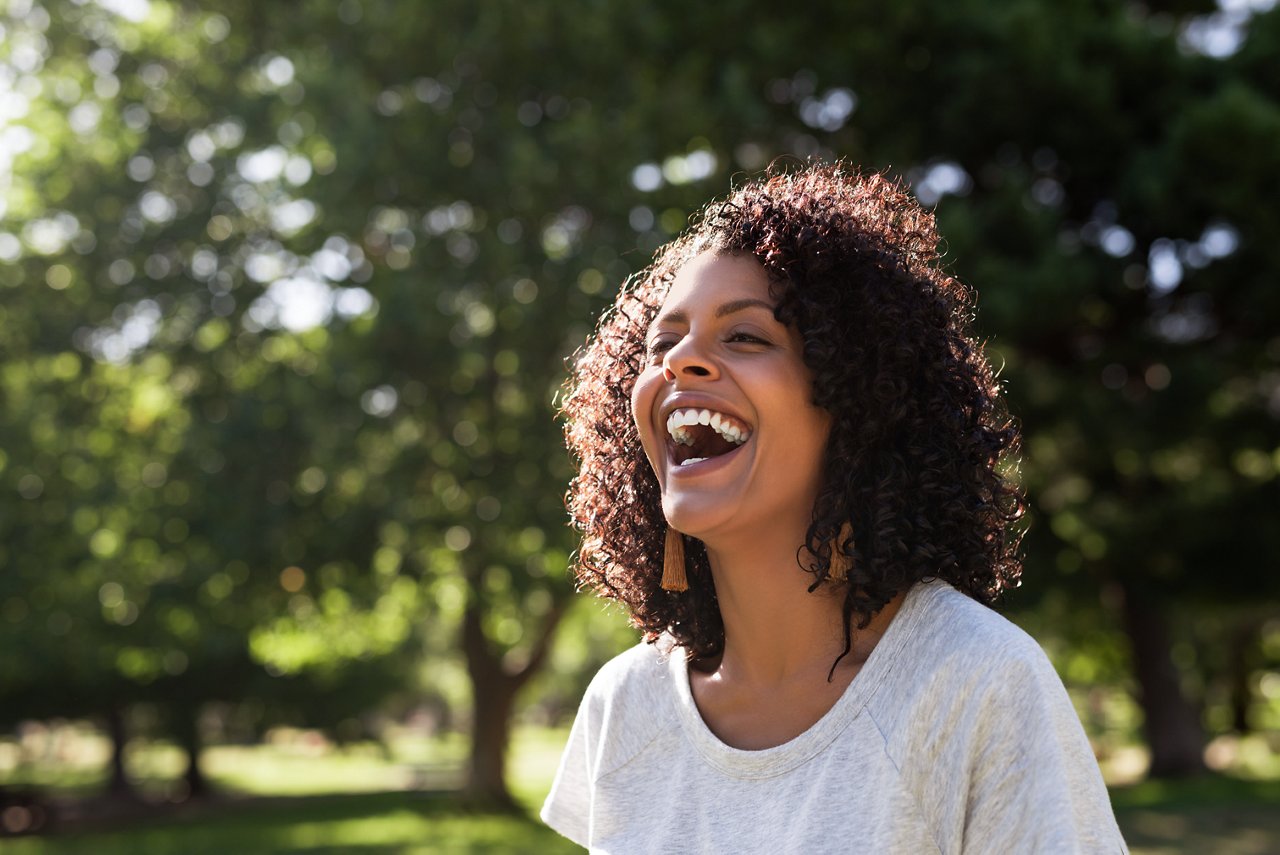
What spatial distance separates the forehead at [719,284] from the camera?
2055 millimetres

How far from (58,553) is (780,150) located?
31.1 feet

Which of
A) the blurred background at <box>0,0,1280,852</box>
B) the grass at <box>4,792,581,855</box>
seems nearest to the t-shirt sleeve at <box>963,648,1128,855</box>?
the blurred background at <box>0,0,1280,852</box>

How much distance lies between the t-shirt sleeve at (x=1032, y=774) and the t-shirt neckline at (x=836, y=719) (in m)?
0.19

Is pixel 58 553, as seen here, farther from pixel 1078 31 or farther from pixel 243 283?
pixel 1078 31

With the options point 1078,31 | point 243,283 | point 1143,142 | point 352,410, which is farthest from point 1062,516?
point 243,283

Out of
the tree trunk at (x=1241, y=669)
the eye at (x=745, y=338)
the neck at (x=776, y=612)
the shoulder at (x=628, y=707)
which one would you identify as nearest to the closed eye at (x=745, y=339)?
the eye at (x=745, y=338)

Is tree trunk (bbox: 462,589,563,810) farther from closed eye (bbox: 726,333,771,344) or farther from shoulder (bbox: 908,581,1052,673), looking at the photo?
shoulder (bbox: 908,581,1052,673)

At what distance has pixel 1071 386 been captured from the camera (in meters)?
12.9

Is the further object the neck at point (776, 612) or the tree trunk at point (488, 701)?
the tree trunk at point (488, 701)

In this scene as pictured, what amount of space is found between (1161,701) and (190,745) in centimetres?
2021

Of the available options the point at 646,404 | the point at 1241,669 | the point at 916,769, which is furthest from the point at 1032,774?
the point at 1241,669

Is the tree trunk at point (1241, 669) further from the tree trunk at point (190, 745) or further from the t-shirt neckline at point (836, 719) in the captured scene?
the t-shirt neckline at point (836, 719)

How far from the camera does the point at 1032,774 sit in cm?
166

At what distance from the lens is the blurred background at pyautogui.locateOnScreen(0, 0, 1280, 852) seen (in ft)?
38.3
